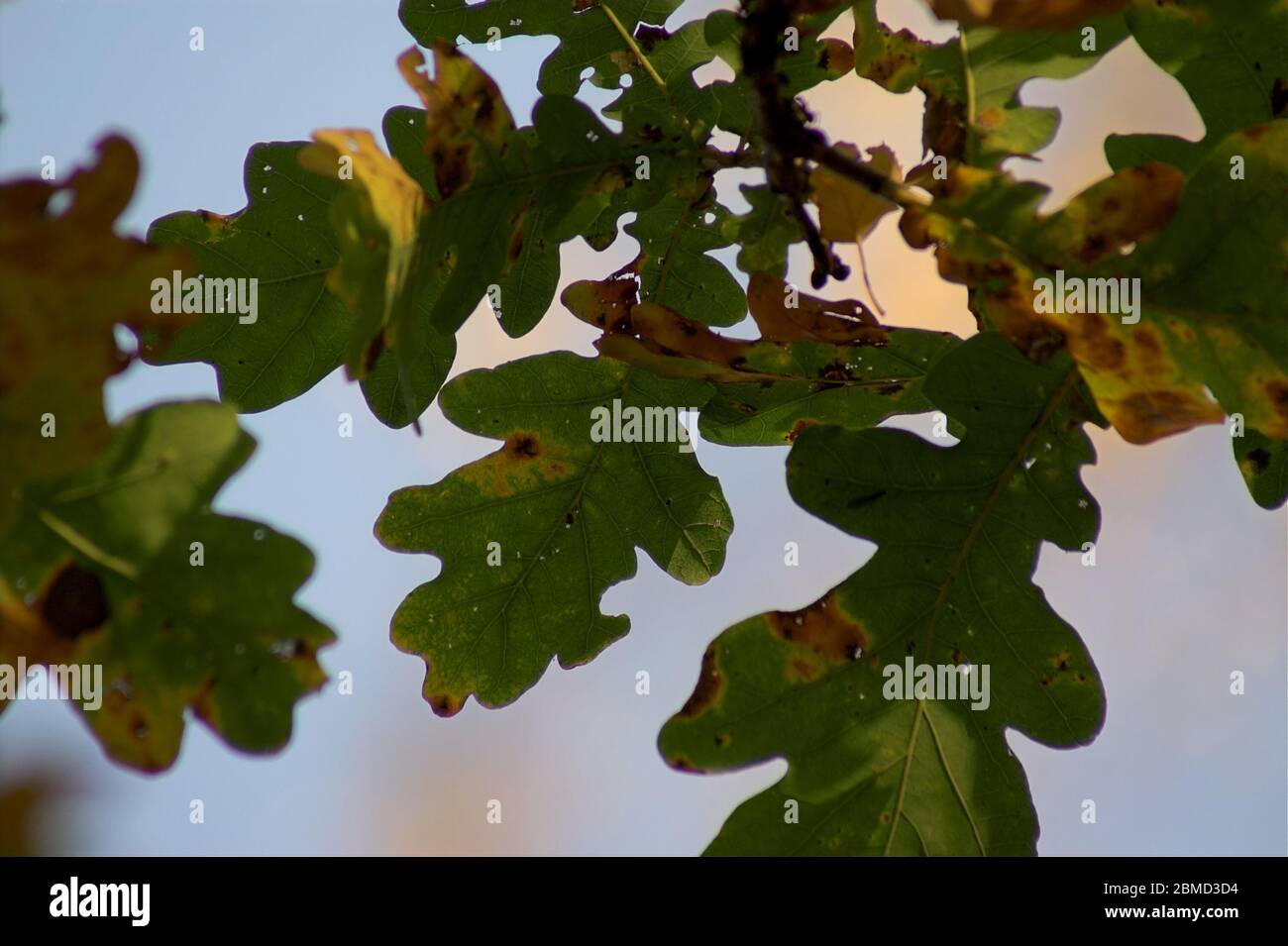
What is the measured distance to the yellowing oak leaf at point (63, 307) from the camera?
1086 mm

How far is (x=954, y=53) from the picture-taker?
5.84 ft

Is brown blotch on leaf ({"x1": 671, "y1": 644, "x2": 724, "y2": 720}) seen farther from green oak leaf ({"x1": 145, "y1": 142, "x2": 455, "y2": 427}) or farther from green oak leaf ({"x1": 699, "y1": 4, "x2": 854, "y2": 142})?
green oak leaf ({"x1": 699, "y1": 4, "x2": 854, "y2": 142})

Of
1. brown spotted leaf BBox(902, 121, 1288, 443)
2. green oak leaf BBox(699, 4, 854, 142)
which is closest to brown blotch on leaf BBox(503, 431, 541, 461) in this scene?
green oak leaf BBox(699, 4, 854, 142)

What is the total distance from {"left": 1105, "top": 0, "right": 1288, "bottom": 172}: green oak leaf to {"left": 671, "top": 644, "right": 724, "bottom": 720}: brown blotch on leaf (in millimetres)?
1072

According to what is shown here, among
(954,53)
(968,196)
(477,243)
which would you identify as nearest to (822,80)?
(954,53)

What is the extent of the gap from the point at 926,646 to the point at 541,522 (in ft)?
2.52

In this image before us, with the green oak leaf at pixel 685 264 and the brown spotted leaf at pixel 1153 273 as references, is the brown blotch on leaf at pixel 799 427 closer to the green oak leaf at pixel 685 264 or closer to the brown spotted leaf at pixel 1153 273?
the green oak leaf at pixel 685 264

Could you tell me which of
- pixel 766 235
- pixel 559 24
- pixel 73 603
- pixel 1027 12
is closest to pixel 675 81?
pixel 559 24

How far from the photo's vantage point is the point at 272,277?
2.12m

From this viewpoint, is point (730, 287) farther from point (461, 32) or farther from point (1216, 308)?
point (1216, 308)

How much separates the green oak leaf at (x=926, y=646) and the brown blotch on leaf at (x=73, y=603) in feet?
3.21

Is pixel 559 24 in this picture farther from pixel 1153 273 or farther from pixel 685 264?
pixel 1153 273

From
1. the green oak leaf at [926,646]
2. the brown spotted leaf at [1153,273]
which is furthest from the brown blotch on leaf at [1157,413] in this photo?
the green oak leaf at [926,646]

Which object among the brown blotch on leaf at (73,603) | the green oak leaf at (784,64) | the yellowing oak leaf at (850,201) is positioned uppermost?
the green oak leaf at (784,64)
